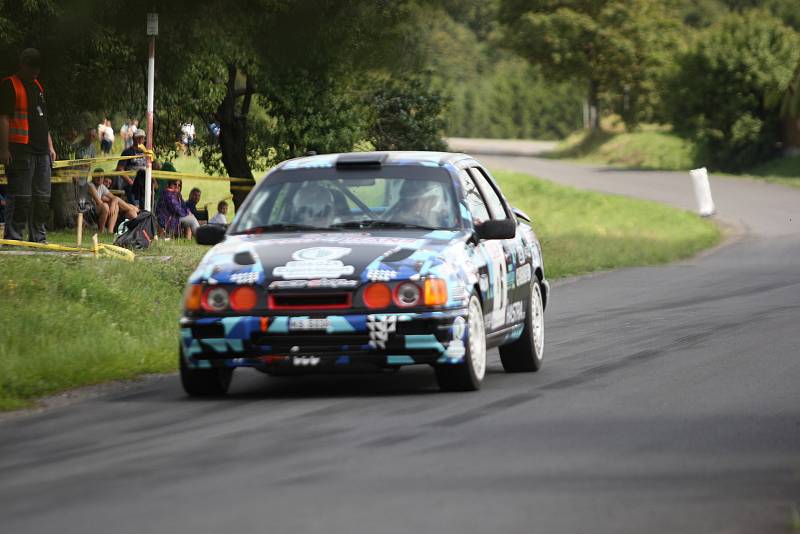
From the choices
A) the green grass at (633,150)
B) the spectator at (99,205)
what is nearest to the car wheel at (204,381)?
the spectator at (99,205)

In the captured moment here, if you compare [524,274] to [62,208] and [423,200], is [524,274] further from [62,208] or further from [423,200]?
[62,208]

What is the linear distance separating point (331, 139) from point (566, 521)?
22.7 metres

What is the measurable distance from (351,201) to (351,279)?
1376 mm

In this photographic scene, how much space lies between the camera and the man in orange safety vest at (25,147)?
18438mm

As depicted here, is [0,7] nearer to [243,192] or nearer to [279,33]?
[279,33]

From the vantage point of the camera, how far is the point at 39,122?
18828mm

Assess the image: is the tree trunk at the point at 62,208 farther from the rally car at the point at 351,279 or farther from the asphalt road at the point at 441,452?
the rally car at the point at 351,279

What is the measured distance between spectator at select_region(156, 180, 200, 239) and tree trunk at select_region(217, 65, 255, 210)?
3.34m

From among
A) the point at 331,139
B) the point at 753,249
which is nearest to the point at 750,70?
the point at 753,249

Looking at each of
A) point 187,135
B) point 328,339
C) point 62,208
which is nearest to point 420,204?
point 328,339

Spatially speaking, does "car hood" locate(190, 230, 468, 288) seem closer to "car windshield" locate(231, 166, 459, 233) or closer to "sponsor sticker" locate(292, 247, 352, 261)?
"sponsor sticker" locate(292, 247, 352, 261)

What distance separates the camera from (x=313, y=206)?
1228cm

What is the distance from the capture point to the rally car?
1107 centimetres

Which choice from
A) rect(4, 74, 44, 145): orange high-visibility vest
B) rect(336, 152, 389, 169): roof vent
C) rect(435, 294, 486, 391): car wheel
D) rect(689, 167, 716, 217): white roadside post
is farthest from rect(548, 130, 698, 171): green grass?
rect(435, 294, 486, 391): car wheel
